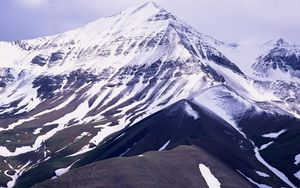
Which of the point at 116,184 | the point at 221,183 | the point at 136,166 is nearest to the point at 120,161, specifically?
the point at 136,166

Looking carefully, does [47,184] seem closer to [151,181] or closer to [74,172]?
[74,172]

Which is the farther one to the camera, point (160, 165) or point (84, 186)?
point (160, 165)

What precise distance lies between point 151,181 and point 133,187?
25.7ft

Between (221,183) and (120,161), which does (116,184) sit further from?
(221,183)

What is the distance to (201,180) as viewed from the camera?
193 m

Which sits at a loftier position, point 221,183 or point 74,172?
point 74,172

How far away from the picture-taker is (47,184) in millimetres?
169500

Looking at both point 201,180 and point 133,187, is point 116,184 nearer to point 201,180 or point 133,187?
point 133,187

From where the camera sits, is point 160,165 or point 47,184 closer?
point 47,184

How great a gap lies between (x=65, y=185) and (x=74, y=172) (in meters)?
8.16

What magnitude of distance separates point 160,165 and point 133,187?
22.7 m

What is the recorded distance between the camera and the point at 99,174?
A: 17912 cm

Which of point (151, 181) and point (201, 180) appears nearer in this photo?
point (151, 181)

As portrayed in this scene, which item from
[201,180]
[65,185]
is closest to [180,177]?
[201,180]
